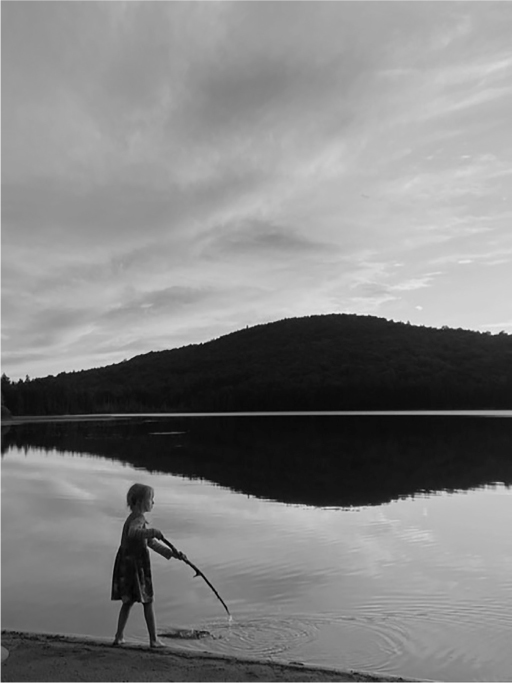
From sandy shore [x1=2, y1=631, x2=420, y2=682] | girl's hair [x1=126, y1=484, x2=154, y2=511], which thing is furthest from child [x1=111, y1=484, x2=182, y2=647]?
sandy shore [x1=2, y1=631, x2=420, y2=682]

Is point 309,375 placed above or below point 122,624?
above

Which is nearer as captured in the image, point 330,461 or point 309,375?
point 330,461

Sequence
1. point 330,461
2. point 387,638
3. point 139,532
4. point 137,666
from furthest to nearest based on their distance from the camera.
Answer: point 330,461
point 387,638
point 139,532
point 137,666

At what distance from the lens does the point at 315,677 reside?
605cm

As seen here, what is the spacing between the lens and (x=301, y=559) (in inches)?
502

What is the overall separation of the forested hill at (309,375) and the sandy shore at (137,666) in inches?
3792

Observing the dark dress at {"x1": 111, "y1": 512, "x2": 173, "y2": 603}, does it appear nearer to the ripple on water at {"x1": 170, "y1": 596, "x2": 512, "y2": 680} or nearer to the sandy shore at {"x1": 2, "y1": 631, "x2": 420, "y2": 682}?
the sandy shore at {"x1": 2, "y1": 631, "x2": 420, "y2": 682}

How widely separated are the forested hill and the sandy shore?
96315 millimetres

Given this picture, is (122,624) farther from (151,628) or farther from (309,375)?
(309,375)

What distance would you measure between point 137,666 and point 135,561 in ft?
3.15

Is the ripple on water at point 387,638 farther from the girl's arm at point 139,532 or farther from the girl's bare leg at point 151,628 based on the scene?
the girl's arm at point 139,532

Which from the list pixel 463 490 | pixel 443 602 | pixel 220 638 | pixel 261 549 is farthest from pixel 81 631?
pixel 463 490

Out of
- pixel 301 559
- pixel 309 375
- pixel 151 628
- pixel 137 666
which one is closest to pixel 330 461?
pixel 301 559

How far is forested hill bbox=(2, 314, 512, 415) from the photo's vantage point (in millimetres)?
110125
